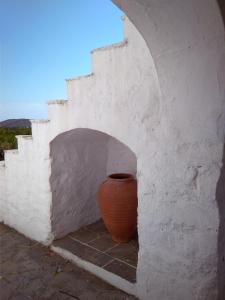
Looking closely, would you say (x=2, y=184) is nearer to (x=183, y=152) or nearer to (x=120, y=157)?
(x=120, y=157)

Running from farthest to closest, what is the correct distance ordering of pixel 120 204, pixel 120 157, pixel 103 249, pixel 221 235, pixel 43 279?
pixel 120 157
pixel 103 249
pixel 120 204
pixel 43 279
pixel 221 235

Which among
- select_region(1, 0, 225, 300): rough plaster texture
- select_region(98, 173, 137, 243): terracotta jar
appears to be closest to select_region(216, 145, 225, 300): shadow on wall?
select_region(1, 0, 225, 300): rough plaster texture

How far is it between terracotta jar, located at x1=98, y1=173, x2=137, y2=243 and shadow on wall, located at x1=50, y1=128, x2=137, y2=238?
0.69 meters

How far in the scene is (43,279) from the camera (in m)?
3.25

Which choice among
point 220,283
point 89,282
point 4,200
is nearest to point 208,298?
point 220,283

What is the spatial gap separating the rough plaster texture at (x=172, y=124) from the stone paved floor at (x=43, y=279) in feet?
1.99

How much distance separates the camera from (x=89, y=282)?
3176 millimetres

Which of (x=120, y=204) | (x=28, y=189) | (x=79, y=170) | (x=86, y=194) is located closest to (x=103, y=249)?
(x=120, y=204)

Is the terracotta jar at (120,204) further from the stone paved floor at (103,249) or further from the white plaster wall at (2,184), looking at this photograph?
the white plaster wall at (2,184)

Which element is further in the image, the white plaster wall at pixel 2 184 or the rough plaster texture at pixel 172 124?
the white plaster wall at pixel 2 184

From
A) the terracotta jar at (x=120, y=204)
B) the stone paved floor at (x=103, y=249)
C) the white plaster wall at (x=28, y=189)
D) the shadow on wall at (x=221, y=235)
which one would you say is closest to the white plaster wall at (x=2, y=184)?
the white plaster wall at (x=28, y=189)

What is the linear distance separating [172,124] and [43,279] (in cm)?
260

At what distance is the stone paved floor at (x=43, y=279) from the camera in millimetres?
2951

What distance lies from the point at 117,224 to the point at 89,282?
0.86m
